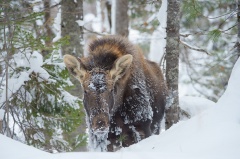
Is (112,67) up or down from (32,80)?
up

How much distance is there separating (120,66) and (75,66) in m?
0.71

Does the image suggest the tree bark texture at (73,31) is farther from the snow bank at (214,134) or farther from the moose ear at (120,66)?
the snow bank at (214,134)

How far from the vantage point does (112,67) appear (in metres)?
5.72

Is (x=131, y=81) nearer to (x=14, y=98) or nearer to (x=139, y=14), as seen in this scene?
(x=14, y=98)

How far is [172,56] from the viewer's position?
667 centimetres

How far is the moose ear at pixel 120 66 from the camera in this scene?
5.71 m

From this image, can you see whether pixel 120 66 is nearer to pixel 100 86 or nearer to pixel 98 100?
pixel 100 86

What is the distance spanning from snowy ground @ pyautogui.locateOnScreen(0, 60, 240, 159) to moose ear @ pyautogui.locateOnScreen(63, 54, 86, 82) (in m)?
2.06

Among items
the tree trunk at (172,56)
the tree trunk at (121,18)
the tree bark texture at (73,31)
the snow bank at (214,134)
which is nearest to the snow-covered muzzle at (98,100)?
the snow bank at (214,134)

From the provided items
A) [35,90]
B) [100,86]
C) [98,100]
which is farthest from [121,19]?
[98,100]

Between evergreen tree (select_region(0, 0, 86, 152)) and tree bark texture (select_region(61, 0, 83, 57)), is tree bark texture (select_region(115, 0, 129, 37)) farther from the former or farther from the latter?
evergreen tree (select_region(0, 0, 86, 152))

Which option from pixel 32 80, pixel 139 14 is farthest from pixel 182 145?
pixel 139 14

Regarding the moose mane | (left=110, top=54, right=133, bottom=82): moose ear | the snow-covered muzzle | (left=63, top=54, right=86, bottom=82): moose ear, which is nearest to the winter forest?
the moose mane

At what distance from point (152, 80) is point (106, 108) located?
6.02 feet
